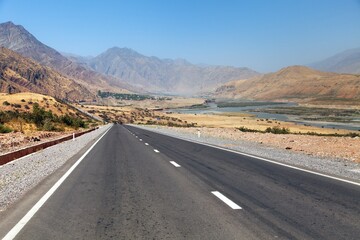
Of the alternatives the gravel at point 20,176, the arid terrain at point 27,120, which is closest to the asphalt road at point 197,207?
the gravel at point 20,176

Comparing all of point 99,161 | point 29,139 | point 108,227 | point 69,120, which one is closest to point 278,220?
point 108,227

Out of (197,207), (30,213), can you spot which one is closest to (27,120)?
(30,213)

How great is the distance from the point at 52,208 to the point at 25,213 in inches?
20.8

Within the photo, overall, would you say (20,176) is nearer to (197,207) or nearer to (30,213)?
(30,213)

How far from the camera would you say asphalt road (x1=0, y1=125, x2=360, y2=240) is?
5.81 metres

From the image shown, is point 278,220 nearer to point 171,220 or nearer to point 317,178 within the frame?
point 171,220

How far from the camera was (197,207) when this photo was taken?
7.37m

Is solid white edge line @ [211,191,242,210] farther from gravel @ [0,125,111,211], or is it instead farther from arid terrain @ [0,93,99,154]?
arid terrain @ [0,93,99,154]

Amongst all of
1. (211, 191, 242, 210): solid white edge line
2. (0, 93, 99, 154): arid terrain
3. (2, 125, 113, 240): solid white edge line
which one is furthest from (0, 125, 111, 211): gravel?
(0, 93, 99, 154): arid terrain

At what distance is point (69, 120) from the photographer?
211 ft

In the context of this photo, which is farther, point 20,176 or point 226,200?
point 20,176

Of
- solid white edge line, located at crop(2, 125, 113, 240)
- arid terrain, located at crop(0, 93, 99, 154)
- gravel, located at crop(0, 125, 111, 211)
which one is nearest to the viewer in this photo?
solid white edge line, located at crop(2, 125, 113, 240)

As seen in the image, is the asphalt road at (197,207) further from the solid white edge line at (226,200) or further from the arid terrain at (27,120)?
the arid terrain at (27,120)

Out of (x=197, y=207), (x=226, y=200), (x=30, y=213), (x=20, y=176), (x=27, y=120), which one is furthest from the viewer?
(x=27, y=120)
